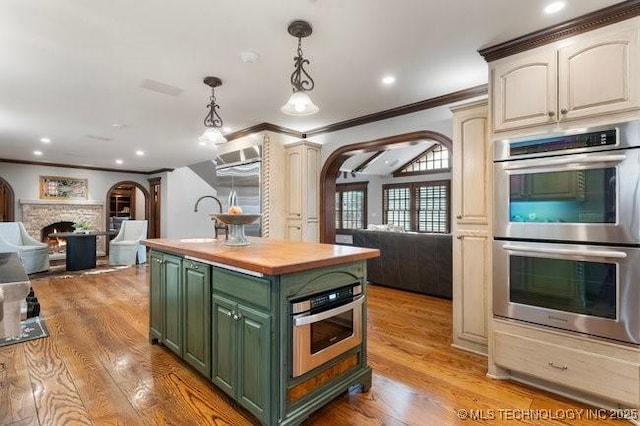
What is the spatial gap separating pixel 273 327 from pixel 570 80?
241 centimetres

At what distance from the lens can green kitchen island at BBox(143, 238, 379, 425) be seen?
1.67m

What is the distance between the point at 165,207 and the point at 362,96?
7.24 metres

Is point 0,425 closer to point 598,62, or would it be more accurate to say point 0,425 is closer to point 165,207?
point 598,62

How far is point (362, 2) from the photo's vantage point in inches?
78.8

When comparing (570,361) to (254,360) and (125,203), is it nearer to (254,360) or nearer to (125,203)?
(254,360)

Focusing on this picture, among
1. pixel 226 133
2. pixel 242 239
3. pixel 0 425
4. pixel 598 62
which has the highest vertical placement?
pixel 226 133

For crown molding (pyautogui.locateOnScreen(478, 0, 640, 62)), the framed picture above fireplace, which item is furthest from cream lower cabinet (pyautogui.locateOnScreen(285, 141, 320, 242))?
the framed picture above fireplace

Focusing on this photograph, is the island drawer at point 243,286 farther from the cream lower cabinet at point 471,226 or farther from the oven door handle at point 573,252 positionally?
the cream lower cabinet at point 471,226

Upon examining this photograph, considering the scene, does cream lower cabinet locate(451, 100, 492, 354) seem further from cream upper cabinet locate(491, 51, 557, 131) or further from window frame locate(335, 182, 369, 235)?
window frame locate(335, 182, 369, 235)

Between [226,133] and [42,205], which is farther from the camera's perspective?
[42,205]

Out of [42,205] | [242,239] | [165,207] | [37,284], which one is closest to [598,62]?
[242,239]

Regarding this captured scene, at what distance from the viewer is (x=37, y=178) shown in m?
7.87

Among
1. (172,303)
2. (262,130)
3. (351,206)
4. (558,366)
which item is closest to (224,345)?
(172,303)

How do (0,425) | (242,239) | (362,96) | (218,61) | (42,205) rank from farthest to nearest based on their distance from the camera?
(42,205)
(362,96)
(218,61)
(242,239)
(0,425)
